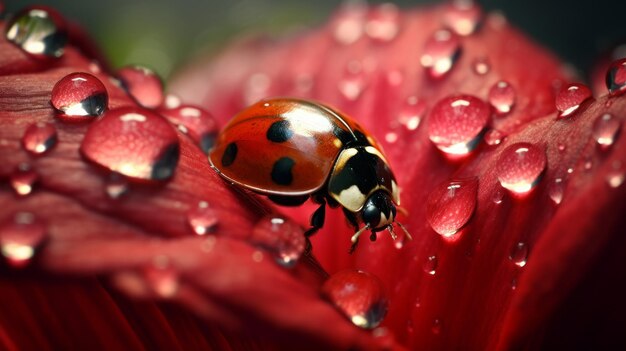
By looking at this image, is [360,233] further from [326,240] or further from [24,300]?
[24,300]

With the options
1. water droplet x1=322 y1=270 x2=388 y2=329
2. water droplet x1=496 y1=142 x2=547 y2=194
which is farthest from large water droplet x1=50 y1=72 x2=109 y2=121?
water droplet x1=496 y1=142 x2=547 y2=194

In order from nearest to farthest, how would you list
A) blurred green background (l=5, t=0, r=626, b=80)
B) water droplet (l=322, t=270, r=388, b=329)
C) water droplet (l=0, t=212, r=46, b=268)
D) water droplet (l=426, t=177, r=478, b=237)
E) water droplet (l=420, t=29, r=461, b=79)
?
1. water droplet (l=0, t=212, r=46, b=268)
2. water droplet (l=322, t=270, r=388, b=329)
3. water droplet (l=426, t=177, r=478, b=237)
4. water droplet (l=420, t=29, r=461, b=79)
5. blurred green background (l=5, t=0, r=626, b=80)

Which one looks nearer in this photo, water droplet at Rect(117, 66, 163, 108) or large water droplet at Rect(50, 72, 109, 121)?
large water droplet at Rect(50, 72, 109, 121)

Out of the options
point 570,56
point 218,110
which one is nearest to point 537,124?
point 218,110

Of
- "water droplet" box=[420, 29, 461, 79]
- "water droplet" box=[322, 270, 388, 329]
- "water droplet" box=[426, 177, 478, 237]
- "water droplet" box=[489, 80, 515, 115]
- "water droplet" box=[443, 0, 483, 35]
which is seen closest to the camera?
"water droplet" box=[322, 270, 388, 329]

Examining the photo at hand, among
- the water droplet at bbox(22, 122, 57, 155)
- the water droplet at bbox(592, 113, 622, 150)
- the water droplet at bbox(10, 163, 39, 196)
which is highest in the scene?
the water droplet at bbox(592, 113, 622, 150)

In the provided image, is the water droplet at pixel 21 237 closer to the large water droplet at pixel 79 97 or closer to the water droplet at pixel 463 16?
the large water droplet at pixel 79 97

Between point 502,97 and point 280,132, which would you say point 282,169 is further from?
point 502,97

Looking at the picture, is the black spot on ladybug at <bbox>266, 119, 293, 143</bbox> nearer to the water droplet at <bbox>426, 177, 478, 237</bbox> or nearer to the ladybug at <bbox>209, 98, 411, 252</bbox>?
the ladybug at <bbox>209, 98, 411, 252</bbox>
